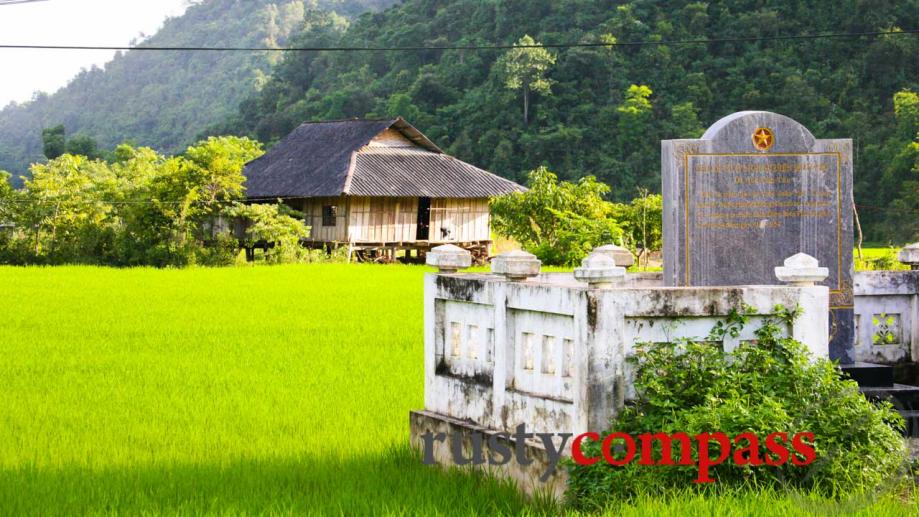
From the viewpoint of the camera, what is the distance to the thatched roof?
34.2 m

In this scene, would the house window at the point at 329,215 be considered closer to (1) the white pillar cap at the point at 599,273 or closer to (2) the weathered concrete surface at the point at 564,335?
(2) the weathered concrete surface at the point at 564,335

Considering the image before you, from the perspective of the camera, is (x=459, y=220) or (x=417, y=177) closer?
(x=417, y=177)

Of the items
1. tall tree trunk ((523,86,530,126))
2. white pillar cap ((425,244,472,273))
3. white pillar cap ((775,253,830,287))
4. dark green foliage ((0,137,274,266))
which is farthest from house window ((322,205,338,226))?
white pillar cap ((775,253,830,287))

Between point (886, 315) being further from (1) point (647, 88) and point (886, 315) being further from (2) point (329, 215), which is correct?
(1) point (647, 88)

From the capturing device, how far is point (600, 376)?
602cm

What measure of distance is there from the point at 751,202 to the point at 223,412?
4.52m

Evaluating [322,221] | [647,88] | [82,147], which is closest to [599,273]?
[322,221]

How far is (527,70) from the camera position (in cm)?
5122

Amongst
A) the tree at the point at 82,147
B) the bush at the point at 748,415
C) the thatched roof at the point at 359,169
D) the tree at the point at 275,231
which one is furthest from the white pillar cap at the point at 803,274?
the tree at the point at 82,147

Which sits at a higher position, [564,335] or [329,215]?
[329,215]

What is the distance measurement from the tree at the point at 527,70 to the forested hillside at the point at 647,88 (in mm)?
71

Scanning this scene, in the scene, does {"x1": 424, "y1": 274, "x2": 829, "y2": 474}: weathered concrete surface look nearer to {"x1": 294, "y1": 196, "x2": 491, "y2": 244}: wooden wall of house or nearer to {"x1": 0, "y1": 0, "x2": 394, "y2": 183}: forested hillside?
{"x1": 294, "y1": 196, "x2": 491, "y2": 244}: wooden wall of house

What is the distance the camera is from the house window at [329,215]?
1374 inches

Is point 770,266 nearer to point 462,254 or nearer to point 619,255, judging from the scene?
point 619,255
